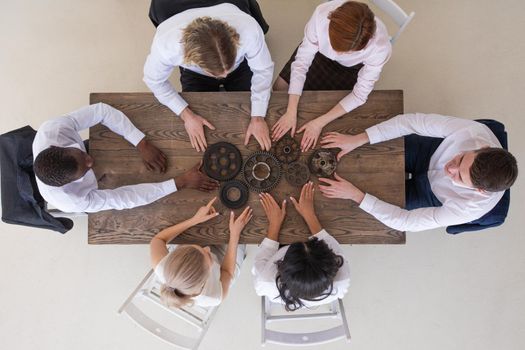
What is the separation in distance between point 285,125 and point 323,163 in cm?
24

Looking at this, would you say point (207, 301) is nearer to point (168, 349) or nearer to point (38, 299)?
point (168, 349)

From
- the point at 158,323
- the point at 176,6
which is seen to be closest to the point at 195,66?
the point at 176,6

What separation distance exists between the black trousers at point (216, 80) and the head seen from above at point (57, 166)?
0.76m

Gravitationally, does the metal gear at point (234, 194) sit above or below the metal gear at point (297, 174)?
below

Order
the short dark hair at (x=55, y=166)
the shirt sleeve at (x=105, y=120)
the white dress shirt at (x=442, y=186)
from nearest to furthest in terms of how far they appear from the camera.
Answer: the short dark hair at (x=55, y=166)
the white dress shirt at (x=442, y=186)
the shirt sleeve at (x=105, y=120)

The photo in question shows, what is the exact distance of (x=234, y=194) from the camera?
5.06ft

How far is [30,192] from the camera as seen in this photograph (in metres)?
1.61

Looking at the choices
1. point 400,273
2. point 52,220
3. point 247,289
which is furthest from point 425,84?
point 52,220

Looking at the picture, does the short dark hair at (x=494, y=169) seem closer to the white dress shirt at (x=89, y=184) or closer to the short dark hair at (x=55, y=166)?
the white dress shirt at (x=89, y=184)

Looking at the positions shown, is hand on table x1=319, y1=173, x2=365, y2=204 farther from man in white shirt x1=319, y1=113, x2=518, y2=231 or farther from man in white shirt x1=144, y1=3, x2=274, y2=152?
man in white shirt x1=144, y1=3, x2=274, y2=152

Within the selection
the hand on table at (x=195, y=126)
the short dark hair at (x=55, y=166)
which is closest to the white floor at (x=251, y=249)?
the hand on table at (x=195, y=126)

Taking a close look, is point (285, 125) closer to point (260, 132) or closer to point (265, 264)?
point (260, 132)

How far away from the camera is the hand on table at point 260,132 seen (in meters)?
1.54

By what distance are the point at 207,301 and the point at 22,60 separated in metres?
2.18
